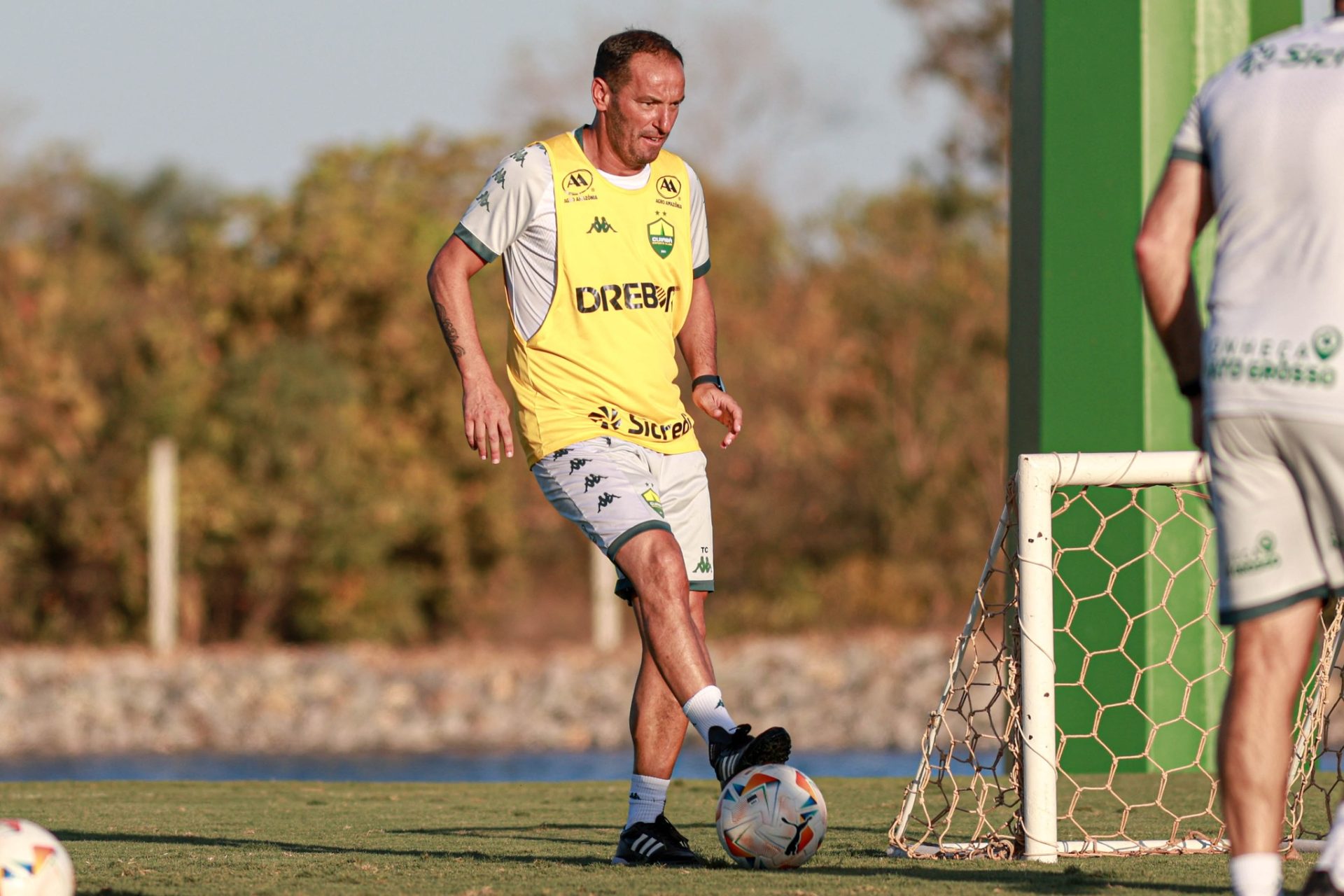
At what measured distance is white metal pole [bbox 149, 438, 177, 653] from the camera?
1925 cm

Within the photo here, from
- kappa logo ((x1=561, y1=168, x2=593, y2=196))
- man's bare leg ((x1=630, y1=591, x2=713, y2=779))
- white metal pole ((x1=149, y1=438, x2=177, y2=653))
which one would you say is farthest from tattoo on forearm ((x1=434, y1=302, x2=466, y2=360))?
white metal pole ((x1=149, y1=438, x2=177, y2=653))

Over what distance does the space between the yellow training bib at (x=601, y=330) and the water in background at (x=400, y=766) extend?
889 cm

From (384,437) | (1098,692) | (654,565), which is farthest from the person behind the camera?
(384,437)

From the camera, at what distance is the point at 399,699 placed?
1836 cm

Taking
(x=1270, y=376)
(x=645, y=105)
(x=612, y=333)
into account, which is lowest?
(x=1270, y=376)

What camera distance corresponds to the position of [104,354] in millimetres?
20875

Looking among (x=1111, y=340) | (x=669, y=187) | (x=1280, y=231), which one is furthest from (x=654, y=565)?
(x=1111, y=340)

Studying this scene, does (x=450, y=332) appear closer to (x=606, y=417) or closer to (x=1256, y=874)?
(x=606, y=417)

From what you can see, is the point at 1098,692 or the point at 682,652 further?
the point at 1098,692

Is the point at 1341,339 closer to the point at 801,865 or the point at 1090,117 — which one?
the point at 801,865

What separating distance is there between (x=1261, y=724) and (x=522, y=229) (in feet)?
8.20

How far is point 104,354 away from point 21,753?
5.37 metres

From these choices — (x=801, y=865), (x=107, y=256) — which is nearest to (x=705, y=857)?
(x=801, y=865)

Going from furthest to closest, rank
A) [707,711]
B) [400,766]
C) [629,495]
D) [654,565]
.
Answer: [400,766] → [629,495] → [654,565] → [707,711]
